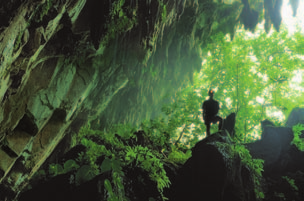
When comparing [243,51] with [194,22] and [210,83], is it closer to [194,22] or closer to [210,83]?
[210,83]

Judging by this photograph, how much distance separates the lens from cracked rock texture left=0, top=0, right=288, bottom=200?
5.82 meters

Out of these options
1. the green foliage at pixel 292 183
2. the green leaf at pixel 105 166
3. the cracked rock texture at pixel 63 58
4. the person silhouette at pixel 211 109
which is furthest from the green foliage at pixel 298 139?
the green leaf at pixel 105 166

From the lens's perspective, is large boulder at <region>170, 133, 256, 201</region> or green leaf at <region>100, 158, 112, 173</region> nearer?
green leaf at <region>100, 158, 112, 173</region>

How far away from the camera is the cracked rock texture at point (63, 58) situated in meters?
5.82

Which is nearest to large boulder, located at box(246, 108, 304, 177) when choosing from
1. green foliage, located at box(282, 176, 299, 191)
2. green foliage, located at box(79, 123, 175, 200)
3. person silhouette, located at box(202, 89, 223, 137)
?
green foliage, located at box(282, 176, 299, 191)

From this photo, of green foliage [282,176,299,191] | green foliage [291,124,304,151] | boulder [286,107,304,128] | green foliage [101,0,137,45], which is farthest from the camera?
boulder [286,107,304,128]

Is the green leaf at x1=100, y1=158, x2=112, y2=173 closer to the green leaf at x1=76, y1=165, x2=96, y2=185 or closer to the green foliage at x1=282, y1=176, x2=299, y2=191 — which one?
the green leaf at x1=76, y1=165, x2=96, y2=185

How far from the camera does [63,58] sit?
27.8 ft

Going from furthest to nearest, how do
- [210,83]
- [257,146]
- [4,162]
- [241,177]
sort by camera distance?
1. [210,83]
2. [257,146]
3. [4,162]
4. [241,177]

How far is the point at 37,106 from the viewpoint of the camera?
8.45 metres

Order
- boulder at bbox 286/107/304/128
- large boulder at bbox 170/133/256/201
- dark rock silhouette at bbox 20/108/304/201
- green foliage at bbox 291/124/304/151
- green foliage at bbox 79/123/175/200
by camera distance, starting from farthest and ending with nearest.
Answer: boulder at bbox 286/107/304/128 < green foliage at bbox 291/124/304/151 < large boulder at bbox 170/133/256/201 < dark rock silhouette at bbox 20/108/304/201 < green foliage at bbox 79/123/175/200

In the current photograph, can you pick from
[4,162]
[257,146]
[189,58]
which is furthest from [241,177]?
[189,58]

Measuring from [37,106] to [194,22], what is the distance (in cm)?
915

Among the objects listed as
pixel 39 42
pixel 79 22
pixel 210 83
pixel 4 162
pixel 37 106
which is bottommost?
pixel 4 162
